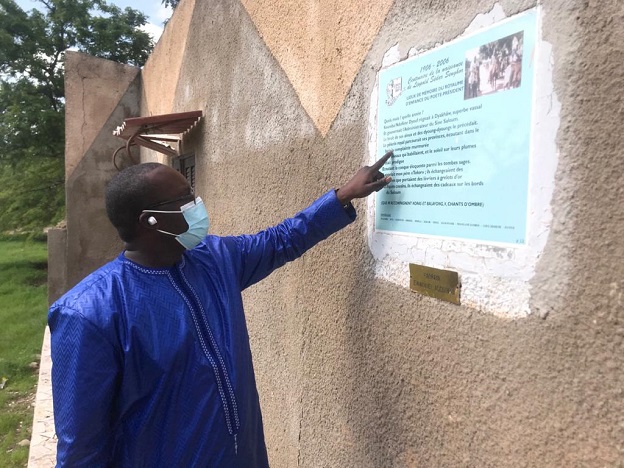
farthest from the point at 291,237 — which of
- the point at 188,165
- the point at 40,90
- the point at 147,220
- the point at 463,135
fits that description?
the point at 40,90

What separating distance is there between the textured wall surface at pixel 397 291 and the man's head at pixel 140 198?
0.67 metres

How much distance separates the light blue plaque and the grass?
14.5ft

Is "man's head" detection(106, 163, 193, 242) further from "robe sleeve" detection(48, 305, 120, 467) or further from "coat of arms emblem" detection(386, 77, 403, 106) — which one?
"coat of arms emblem" detection(386, 77, 403, 106)

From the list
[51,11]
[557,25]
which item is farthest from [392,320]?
[51,11]

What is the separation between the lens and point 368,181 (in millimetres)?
1561

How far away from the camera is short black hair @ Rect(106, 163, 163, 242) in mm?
1519

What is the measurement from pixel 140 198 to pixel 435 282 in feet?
3.18

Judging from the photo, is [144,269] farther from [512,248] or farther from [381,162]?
[512,248]

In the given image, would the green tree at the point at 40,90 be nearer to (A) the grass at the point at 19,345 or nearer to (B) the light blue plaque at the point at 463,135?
(A) the grass at the point at 19,345

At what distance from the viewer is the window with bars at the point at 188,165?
434cm

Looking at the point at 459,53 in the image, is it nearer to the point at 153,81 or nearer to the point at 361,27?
the point at 361,27

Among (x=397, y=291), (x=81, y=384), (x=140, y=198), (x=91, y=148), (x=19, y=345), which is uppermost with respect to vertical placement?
(x=91, y=148)

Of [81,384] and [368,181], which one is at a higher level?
[368,181]

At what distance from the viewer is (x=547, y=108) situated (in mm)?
1042
